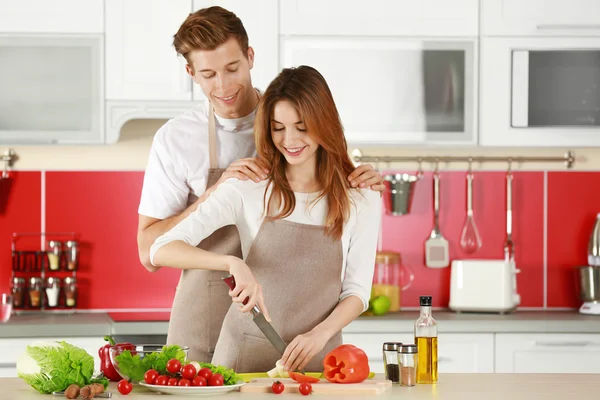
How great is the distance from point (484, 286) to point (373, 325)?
55 cm

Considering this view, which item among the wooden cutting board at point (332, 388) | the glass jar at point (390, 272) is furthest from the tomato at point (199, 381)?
the glass jar at point (390, 272)

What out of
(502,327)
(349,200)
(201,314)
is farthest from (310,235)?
(502,327)

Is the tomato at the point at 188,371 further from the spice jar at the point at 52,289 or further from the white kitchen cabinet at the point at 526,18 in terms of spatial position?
the white kitchen cabinet at the point at 526,18

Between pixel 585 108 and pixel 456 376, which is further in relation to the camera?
pixel 585 108

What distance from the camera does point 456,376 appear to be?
2287 millimetres

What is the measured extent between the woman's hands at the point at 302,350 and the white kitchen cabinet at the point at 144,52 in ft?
5.90

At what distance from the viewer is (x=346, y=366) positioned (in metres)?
2.10

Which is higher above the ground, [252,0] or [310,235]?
[252,0]

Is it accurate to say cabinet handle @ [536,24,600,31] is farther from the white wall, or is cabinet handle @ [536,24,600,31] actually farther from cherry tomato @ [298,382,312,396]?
cherry tomato @ [298,382,312,396]

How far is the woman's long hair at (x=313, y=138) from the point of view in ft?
7.79

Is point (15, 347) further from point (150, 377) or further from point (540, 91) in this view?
point (540, 91)

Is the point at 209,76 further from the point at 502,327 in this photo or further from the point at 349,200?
the point at 502,327

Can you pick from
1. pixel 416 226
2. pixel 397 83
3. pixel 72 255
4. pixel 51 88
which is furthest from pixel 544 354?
pixel 51 88

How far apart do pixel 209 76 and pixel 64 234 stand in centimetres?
191
